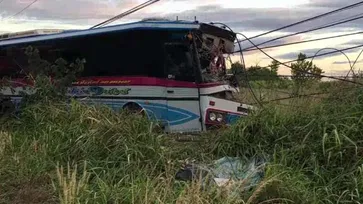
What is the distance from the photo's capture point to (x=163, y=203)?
4.93 meters

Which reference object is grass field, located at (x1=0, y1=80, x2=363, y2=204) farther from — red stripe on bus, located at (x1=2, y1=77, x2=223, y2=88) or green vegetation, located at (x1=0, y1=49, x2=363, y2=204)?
red stripe on bus, located at (x1=2, y1=77, x2=223, y2=88)

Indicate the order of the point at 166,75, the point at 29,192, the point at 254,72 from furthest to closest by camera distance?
1. the point at 254,72
2. the point at 166,75
3. the point at 29,192

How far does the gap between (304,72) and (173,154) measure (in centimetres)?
295

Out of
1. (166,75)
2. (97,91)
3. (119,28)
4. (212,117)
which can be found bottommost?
(212,117)

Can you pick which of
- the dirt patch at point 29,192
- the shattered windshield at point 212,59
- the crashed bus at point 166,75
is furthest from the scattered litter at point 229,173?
the shattered windshield at point 212,59

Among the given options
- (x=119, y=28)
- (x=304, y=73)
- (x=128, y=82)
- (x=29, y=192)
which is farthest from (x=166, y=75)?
(x=29, y=192)

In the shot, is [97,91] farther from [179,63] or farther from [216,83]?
[216,83]

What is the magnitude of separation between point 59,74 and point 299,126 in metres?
5.33

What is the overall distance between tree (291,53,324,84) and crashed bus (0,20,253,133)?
1.60 metres

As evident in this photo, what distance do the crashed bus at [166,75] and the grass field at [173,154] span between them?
2.16 m

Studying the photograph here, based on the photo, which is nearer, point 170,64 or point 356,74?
point 356,74

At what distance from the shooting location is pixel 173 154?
7.03 m

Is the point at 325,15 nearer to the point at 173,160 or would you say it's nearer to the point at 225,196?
the point at 173,160

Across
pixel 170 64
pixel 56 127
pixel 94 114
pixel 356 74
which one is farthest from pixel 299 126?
pixel 170 64
